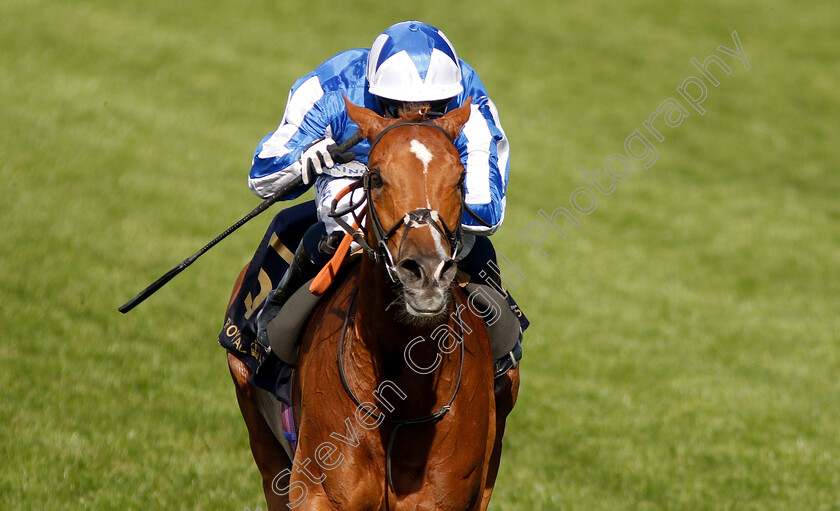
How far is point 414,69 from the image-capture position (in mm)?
4055

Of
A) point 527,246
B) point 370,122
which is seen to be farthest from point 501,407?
point 527,246

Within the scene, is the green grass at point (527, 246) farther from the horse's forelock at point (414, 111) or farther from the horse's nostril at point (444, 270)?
the horse's nostril at point (444, 270)

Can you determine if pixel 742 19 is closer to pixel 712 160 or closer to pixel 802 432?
pixel 712 160

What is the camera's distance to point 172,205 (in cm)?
1318

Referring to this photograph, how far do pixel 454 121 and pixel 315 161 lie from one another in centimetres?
68

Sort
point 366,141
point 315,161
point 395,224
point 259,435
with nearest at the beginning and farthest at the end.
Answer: point 395,224 < point 315,161 < point 366,141 < point 259,435

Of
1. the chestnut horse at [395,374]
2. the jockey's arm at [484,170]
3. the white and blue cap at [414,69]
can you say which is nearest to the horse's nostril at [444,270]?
the chestnut horse at [395,374]

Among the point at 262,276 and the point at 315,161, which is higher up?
the point at 315,161

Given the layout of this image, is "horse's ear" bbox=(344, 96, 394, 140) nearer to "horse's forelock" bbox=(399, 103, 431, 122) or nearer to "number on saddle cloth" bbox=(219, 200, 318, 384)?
"horse's forelock" bbox=(399, 103, 431, 122)

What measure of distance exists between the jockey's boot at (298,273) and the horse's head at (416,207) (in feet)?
3.61

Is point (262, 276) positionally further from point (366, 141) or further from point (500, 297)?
point (500, 297)

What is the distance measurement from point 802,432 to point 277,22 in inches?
590

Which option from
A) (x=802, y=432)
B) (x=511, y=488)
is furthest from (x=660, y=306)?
(x=511, y=488)

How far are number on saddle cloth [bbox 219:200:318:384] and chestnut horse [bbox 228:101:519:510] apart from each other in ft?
3.93
